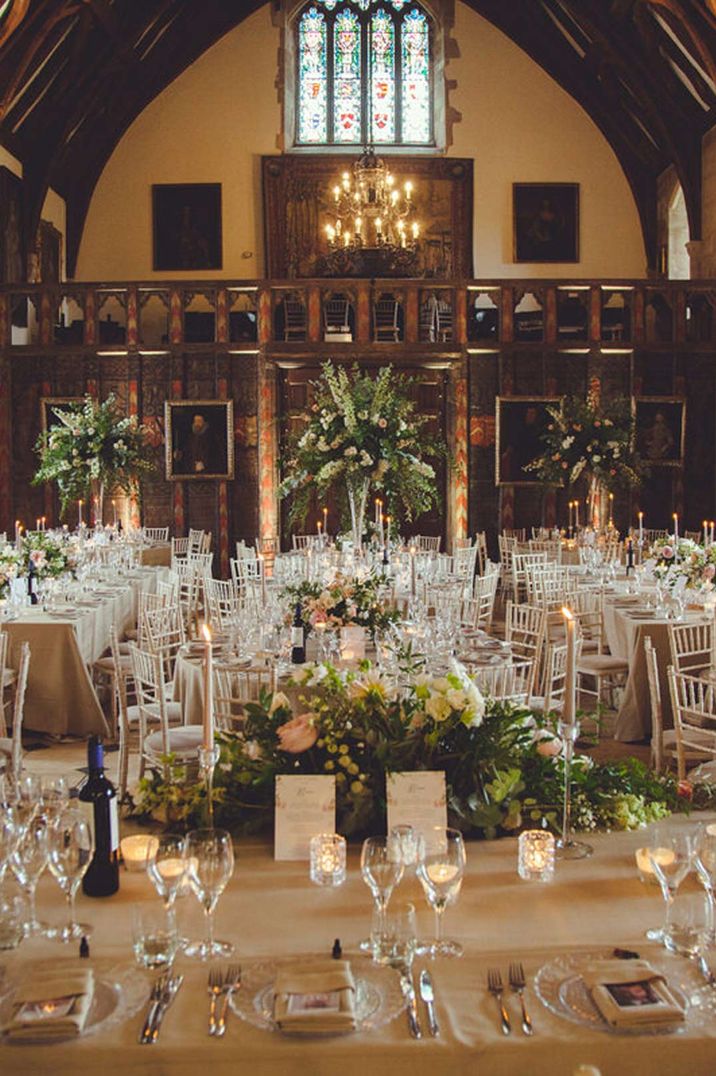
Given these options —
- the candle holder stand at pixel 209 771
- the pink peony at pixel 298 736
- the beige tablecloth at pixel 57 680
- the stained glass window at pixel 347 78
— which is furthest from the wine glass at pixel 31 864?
the stained glass window at pixel 347 78

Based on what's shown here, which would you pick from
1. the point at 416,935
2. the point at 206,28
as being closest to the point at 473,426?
the point at 206,28

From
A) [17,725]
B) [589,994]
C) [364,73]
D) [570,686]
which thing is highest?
[364,73]

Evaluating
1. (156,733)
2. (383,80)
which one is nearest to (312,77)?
(383,80)

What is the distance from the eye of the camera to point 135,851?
245 cm

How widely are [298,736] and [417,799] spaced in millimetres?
351

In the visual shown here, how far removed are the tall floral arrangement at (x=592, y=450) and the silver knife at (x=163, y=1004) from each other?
12.0 metres

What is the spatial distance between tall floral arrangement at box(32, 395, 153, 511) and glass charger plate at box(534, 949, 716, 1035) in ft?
39.8

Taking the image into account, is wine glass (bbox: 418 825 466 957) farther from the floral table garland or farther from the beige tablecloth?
the beige tablecloth

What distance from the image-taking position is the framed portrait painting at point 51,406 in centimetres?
1527

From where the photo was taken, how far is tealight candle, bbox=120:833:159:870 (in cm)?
242

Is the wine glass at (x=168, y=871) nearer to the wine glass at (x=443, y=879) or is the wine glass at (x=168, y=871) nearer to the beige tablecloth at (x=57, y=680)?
the wine glass at (x=443, y=879)

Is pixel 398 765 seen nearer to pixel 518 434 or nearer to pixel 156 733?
pixel 156 733

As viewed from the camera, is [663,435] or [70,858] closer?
[70,858]

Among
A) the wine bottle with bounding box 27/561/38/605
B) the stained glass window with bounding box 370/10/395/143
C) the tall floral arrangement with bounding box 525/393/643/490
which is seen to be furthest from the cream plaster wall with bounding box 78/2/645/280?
the wine bottle with bounding box 27/561/38/605
